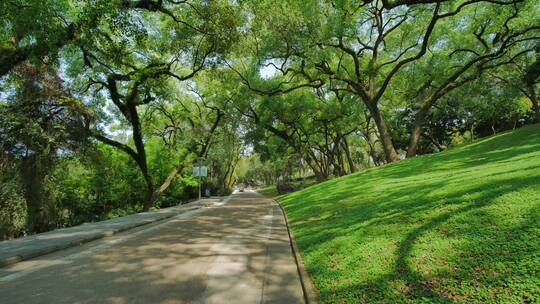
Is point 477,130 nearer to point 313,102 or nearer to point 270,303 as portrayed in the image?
point 313,102

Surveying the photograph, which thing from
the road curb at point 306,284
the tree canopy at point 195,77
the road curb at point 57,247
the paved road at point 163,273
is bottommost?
the road curb at point 306,284

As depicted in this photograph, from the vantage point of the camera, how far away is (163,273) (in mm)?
5516

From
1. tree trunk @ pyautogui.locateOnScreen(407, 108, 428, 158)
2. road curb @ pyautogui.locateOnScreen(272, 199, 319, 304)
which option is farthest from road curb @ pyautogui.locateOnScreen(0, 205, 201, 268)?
tree trunk @ pyautogui.locateOnScreen(407, 108, 428, 158)

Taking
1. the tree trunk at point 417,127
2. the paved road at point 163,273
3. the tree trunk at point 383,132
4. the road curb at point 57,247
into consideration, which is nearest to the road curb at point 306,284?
the paved road at point 163,273

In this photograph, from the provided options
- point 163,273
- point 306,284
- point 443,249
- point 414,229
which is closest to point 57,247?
point 163,273

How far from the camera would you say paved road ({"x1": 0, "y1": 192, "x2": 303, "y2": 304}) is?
175 inches

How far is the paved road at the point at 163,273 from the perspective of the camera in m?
4.44

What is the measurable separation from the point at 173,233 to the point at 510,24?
836 inches

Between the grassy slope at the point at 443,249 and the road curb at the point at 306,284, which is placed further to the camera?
the road curb at the point at 306,284

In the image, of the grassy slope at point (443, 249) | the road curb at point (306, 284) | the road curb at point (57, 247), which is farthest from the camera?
the road curb at point (57, 247)

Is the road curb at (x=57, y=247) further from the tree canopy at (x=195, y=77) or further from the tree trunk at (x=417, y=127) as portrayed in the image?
the tree trunk at (x=417, y=127)

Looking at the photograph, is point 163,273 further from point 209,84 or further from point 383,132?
point 209,84

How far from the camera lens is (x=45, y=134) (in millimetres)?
12695

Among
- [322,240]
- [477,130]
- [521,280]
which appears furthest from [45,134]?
[477,130]
